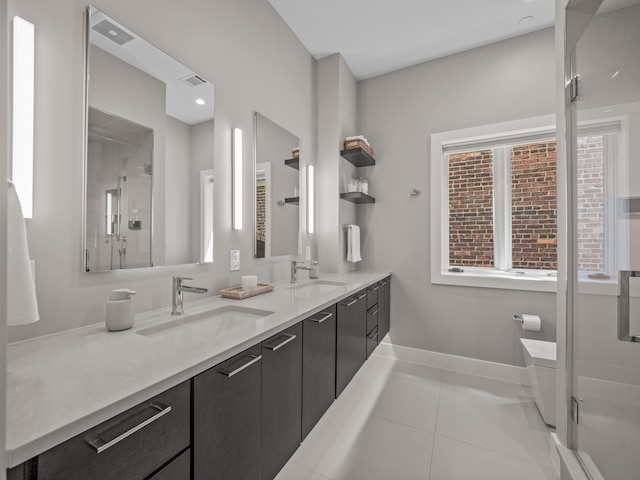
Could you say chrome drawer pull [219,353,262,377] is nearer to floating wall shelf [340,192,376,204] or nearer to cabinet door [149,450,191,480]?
cabinet door [149,450,191,480]

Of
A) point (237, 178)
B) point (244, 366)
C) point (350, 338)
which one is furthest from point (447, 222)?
point (244, 366)

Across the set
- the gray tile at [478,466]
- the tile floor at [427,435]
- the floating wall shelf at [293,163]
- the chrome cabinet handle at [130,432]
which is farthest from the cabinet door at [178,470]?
the floating wall shelf at [293,163]

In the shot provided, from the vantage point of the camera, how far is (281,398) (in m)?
1.17

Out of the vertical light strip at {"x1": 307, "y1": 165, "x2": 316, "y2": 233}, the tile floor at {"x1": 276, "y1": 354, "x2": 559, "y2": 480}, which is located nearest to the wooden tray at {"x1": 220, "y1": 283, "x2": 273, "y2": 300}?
the tile floor at {"x1": 276, "y1": 354, "x2": 559, "y2": 480}

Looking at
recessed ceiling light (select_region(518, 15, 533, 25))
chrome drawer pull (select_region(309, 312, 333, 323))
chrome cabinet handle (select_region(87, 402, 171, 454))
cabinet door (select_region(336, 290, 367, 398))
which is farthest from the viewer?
recessed ceiling light (select_region(518, 15, 533, 25))

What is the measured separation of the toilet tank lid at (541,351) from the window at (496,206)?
0.45 metres

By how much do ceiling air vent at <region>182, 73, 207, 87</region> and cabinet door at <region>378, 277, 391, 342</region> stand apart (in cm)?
203

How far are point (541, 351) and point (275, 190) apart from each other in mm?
2264

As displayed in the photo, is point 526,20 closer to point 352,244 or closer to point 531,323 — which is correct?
point 352,244

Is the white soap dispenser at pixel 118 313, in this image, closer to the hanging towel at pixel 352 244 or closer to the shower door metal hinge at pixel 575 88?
the hanging towel at pixel 352 244

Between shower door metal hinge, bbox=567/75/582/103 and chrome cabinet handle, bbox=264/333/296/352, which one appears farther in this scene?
shower door metal hinge, bbox=567/75/582/103

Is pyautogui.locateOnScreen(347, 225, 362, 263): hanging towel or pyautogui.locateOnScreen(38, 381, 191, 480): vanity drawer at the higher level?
pyautogui.locateOnScreen(347, 225, 362, 263): hanging towel

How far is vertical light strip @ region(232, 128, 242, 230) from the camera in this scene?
1853mm

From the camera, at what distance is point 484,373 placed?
268 centimetres
